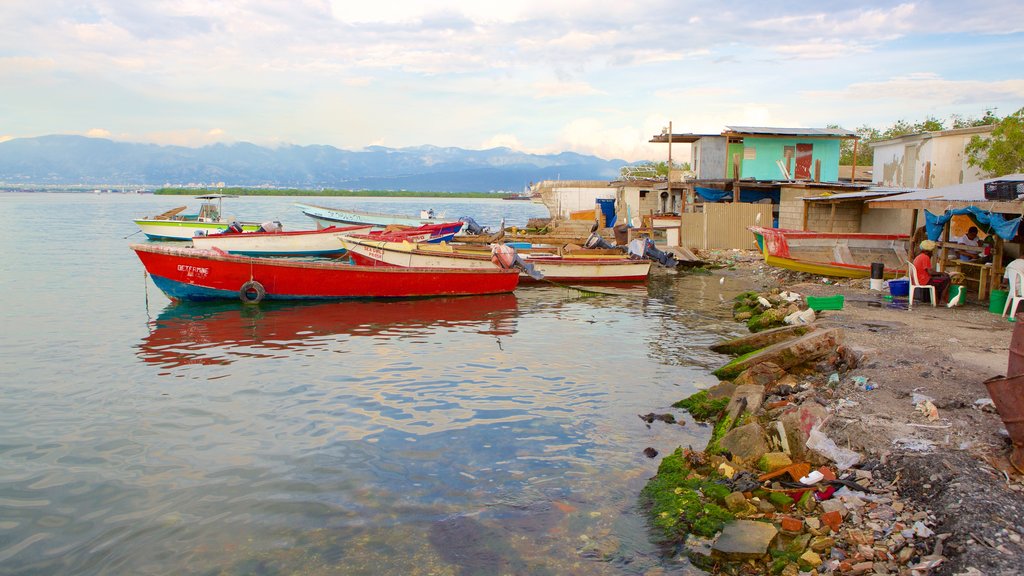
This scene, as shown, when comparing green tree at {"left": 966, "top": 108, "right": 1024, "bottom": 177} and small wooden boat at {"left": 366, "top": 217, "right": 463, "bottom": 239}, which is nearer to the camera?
green tree at {"left": 966, "top": 108, "right": 1024, "bottom": 177}

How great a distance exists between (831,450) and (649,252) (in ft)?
63.3

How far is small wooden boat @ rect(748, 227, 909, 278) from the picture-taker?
20453 mm

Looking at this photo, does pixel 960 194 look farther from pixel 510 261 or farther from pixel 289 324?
pixel 289 324

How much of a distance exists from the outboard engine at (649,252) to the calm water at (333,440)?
7.74m

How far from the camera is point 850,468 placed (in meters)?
6.22

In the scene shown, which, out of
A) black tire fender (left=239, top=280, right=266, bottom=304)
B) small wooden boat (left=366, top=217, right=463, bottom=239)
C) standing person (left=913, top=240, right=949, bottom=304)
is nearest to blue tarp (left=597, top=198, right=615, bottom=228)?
small wooden boat (left=366, top=217, right=463, bottom=239)

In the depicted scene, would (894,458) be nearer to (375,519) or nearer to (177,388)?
(375,519)

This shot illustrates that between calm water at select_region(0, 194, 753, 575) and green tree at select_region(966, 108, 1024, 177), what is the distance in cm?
1482

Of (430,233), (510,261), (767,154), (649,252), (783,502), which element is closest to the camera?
(783,502)

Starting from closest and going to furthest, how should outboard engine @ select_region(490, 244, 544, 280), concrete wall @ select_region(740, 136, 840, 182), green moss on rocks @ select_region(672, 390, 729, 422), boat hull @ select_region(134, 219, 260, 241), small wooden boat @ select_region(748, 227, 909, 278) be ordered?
green moss on rocks @ select_region(672, 390, 729, 422) → small wooden boat @ select_region(748, 227, 909, 278) → outboard engine @ select_region(490, 244, 544, 280) → concrete wall @ select_region(740, 136, 840, 182) → boat hull @ select_region(134, 219, 260, 241)

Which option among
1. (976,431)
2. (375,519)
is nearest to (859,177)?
(976,431)

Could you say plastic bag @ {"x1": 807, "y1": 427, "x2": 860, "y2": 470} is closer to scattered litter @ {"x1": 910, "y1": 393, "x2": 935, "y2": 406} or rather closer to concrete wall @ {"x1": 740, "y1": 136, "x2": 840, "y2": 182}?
scattered litter @ {"x1": 910, "y1": 393, "x2": 935, "y2": 406}

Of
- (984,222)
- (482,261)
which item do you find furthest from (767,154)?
(984,222)

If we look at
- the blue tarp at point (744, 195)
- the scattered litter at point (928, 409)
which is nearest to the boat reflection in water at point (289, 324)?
the scattered litter at point (928, 409)
